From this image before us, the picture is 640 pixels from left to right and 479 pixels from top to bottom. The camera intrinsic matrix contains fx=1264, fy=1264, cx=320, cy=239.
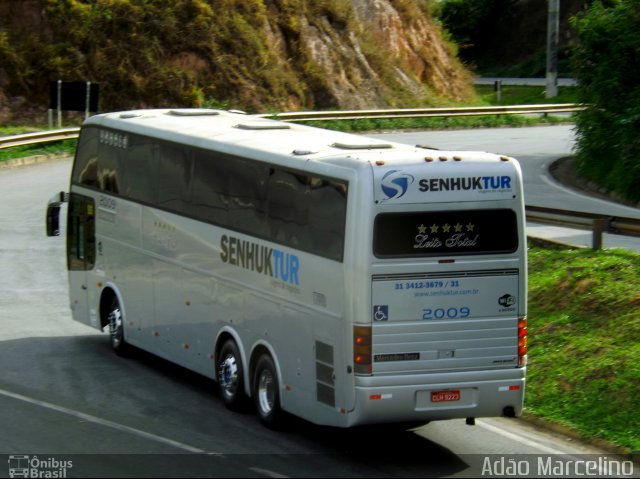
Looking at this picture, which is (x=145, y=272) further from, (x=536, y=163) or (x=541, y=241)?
(x=536, y=163)

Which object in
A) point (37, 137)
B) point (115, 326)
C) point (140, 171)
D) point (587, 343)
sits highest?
point (140, 171)

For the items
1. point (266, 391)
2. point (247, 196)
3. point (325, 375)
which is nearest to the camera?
point (325, 375)

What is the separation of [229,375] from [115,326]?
3.88 m

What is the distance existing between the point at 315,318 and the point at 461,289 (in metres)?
1.52

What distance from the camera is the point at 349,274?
1228cm

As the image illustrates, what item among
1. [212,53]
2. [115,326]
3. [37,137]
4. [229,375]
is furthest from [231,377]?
[212,53]

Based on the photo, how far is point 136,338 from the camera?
17.8 meters

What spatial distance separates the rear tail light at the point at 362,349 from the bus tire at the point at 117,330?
678 centimetres

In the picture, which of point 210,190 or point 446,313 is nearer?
point 446,313

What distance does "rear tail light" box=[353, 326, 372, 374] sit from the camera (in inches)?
480

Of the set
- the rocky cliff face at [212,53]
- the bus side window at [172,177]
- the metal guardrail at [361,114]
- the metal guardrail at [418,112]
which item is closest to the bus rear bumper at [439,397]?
the bus side window at [172,177]

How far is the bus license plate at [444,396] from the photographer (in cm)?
1245

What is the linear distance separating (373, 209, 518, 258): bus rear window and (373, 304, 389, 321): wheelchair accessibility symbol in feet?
1.65

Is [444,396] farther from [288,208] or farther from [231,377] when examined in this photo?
[231,377]
